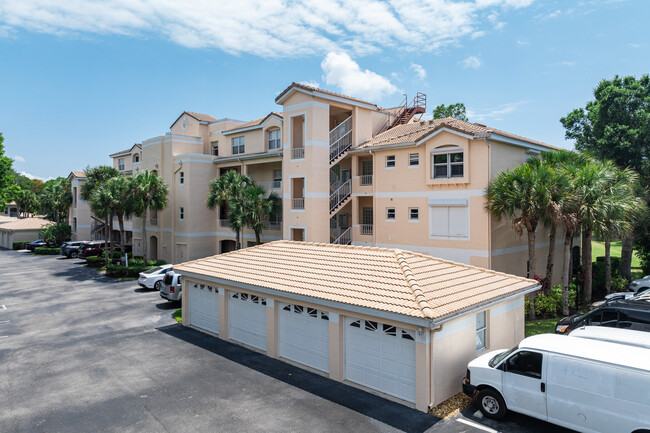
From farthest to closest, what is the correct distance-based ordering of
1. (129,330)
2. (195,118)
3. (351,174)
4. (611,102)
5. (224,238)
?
(195,118)
(224,238)
(611,102)
(351,174)
(129,330)

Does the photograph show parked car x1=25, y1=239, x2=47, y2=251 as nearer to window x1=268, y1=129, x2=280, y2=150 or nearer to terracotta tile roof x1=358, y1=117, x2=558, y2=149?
window x1=268, y1=129, x2=280, y2=150

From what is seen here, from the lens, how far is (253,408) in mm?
10859

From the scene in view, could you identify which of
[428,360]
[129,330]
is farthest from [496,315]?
[129,330]

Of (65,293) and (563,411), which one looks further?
(65,293)

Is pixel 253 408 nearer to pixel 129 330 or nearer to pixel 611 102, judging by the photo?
pixel 129 330

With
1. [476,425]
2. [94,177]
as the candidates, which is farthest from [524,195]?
[94,177]

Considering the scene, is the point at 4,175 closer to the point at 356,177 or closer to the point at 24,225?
the point at 24,225

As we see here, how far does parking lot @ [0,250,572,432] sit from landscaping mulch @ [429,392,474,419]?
234 mm

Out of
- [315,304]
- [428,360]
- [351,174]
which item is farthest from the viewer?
[351,174]

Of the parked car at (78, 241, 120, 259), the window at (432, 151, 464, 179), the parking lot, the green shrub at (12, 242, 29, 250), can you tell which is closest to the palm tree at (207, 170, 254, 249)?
the parking lot

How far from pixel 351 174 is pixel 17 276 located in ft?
90.9

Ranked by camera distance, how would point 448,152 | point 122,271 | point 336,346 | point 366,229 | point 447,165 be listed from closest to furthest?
point 336,346, point 448,152, point 447,165, point 366,229, point 122,271

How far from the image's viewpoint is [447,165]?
23656mm

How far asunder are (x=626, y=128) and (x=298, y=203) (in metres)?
23.9
